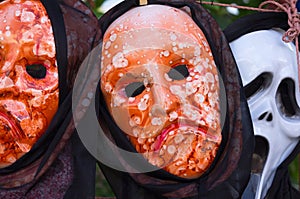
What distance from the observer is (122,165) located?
0.86 m

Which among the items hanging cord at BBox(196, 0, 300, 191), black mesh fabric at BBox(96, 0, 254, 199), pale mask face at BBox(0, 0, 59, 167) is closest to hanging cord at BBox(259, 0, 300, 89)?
hanging cord at BBox(196, 0, 300, 191)

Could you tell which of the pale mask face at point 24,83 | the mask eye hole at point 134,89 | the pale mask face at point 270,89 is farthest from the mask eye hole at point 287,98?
the pale mask face at point 24,83

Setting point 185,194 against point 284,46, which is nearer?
point 185,194

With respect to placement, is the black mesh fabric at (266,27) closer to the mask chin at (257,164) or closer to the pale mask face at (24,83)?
the mask chin at (257,164)

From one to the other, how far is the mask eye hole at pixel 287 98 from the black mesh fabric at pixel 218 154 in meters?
0.12

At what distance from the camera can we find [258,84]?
0.97 metres

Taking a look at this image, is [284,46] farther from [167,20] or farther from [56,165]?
[56,165]

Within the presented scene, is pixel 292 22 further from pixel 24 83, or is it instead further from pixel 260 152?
pixel 24 83

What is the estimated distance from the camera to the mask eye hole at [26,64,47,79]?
85 centimetres

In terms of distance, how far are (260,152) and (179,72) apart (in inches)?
9.7

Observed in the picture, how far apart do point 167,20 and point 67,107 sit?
0.20m

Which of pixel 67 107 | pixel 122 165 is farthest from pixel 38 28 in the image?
pixel 122 165

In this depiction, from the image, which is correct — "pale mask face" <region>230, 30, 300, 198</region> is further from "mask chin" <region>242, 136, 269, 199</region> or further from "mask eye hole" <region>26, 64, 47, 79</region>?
"mask eye hole" <region>26, 64, 47, 79</region>

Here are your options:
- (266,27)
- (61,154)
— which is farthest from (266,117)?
(61,154)
